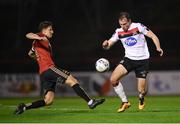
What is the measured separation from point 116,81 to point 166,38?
20.2 meters

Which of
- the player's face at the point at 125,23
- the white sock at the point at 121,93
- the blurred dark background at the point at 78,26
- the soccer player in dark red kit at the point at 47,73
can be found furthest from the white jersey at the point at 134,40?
the blurred dark background at the point at 78,26

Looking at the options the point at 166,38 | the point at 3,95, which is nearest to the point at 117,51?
the point at 166,38

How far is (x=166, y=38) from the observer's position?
32719 millimetres

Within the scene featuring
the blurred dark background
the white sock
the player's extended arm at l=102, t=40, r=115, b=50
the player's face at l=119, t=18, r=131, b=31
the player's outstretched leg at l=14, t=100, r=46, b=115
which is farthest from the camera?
the blurred dark background

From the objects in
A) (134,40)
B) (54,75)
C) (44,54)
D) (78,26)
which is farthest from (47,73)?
Result: (78,26)

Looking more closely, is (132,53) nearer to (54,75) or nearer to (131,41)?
(131,41)

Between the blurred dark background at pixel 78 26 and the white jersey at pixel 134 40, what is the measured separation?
1610cm

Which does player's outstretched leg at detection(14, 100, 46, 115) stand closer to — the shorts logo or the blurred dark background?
the shorts logo

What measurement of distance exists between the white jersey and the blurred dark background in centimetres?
1610

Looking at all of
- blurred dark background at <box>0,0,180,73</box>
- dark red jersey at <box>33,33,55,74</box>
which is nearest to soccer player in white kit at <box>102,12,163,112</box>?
dark red jersey at <box>33,33,55,74</box>

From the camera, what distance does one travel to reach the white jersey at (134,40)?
12945mm

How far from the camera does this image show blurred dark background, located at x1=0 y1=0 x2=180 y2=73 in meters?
31.5

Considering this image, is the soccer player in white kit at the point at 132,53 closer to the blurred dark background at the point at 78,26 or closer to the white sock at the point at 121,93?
the white sock at the point at 121,93

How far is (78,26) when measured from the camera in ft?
135
